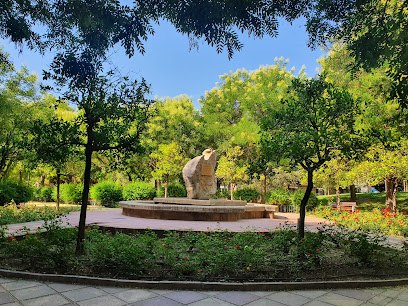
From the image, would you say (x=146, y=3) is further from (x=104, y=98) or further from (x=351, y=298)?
(x=351, y=298)

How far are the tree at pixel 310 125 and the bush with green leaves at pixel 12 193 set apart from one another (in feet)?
54.9

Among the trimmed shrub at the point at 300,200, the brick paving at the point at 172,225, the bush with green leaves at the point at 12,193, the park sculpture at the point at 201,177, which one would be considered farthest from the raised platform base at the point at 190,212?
the bush with green leaves at the point at 12,193

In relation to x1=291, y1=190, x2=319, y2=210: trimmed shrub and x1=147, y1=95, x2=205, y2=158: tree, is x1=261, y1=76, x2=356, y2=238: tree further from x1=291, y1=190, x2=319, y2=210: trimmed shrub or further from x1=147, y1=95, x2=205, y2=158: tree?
x1=147, y1=95, x2=205, y2=158: tree

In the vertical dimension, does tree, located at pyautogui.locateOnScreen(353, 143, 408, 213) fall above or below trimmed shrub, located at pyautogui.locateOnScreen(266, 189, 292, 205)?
above

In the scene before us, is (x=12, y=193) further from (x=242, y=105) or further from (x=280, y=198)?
(x=242, y=105)

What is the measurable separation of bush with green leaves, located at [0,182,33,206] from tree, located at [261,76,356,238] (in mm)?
16735

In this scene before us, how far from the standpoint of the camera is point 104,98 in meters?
5.89

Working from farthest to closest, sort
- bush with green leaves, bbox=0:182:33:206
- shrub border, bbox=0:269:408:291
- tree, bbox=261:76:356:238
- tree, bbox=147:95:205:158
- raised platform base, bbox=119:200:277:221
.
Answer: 1. tree, bbox=147:95:205:158
2. bush with green leaves, bbox=0:182:33:206
3. raised platform base, bbox=119:200:277:221
4. tree, bbox=261:76:356:238
5. shrub border, bbox=0:269:408:291

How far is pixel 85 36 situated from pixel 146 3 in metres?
1.20

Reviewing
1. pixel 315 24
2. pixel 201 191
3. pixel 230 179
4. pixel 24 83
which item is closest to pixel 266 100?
pixel 230 179

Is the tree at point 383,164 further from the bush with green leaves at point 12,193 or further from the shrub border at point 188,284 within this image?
the bush with green leaves at point 12,193

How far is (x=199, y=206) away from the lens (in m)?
12.0

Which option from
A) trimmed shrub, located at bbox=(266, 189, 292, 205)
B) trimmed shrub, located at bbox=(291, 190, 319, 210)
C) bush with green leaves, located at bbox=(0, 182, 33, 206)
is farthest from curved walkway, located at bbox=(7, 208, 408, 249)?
trimmed shrub, located at bbox=(266, 189, 292, 205)

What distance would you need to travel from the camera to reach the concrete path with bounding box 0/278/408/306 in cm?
399
